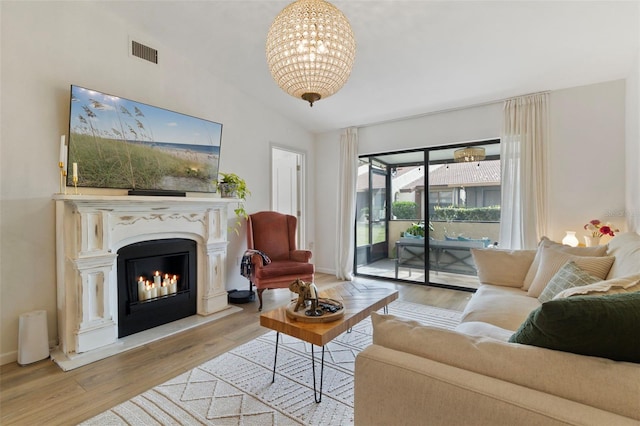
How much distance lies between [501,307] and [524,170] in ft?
7.54

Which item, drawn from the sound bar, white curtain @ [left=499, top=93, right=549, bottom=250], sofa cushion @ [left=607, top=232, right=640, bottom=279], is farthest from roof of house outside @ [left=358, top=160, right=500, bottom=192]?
the sound bar

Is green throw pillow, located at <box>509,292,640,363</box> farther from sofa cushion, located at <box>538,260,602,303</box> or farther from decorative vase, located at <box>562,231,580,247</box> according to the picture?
decorative vase, located at <box>562,231,580,247</box>

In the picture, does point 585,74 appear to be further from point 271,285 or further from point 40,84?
point 40,84

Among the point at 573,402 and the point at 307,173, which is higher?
the point at 307,173

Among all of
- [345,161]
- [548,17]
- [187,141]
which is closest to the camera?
[548,17]

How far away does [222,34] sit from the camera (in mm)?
3133

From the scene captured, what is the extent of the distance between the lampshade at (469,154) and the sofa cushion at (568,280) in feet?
7.89

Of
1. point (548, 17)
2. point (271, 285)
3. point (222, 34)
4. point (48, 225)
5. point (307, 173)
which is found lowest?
point (271, 285)

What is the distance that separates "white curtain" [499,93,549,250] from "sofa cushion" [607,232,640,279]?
131 centimetres

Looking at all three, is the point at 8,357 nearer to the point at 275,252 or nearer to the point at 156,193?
the point at 156,193

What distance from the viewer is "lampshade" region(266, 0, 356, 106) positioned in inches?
67.5

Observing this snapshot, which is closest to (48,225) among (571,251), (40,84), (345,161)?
(40,84)

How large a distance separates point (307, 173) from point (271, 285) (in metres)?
2.46

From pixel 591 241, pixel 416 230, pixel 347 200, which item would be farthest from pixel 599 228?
pixel 347 200
